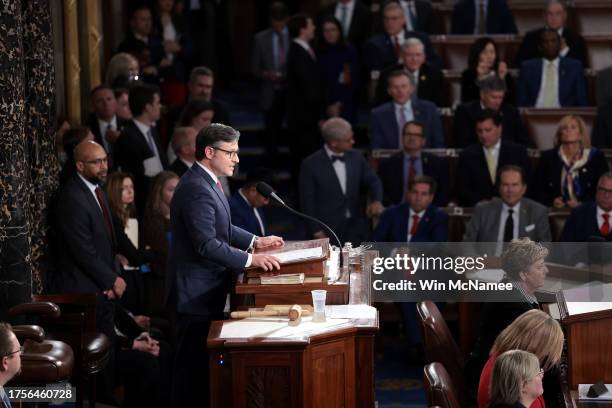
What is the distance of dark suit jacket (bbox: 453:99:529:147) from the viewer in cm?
938

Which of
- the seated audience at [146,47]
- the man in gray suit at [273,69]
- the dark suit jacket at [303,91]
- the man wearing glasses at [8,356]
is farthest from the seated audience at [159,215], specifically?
the man in gray suit at [273,69]

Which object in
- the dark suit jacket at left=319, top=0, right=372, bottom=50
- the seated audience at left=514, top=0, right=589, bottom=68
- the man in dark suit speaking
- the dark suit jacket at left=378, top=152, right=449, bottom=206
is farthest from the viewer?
the dark suit jacket at left=319, top=0, right=372, bottom=50

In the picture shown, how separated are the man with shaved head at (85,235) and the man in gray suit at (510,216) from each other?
2494 millimetres

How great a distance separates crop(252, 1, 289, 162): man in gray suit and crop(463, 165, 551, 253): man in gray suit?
2905mm

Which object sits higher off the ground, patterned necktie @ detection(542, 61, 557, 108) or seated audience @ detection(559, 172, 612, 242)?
patterned necktie @ detection(542, 61, 557, 108)

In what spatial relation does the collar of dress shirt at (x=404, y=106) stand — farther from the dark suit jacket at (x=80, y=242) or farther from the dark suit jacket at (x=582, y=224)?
the dark suit jacket at (x=80, y=242)

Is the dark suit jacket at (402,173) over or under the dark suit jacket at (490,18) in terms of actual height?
under

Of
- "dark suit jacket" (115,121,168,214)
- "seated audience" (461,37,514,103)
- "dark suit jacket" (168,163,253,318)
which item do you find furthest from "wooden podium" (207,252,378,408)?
"seated audience" (461,37,514,103)

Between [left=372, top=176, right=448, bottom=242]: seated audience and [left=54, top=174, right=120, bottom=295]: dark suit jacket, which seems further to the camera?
[left=372, top=176, right=448, bottom=242]: seated audience

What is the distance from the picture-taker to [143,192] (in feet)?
27.9

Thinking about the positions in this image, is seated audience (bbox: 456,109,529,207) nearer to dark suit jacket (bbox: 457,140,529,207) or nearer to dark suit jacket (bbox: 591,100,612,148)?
dark suit jacket (bbox: 457,140,529,207)

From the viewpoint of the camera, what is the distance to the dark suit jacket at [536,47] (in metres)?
10.3

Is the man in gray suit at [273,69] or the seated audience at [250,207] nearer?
the seated audience at [250,207]

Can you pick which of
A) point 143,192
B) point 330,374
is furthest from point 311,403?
point 143,192
